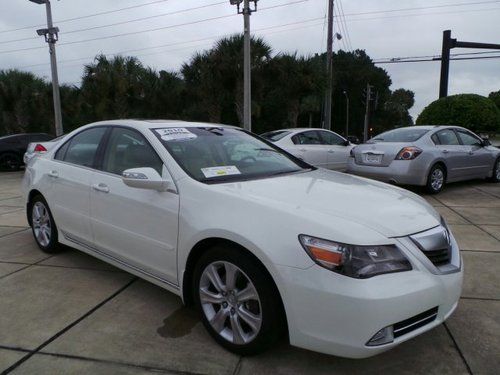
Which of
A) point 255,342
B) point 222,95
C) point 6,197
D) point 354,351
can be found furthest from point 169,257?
point 222,95

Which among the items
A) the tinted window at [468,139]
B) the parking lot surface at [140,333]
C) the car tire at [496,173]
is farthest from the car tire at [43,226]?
the car tire at [496,173]

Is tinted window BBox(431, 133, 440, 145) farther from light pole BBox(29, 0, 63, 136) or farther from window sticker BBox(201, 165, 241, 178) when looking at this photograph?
light pole BBox(29, 0, 63, 136)

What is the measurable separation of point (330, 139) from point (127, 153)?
8071 mm

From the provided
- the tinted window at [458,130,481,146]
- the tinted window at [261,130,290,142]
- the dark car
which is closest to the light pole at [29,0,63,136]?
the dark car

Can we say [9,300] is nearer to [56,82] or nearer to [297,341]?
[297,341]

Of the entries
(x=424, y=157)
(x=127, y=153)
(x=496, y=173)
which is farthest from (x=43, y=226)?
(x=496, y=173)

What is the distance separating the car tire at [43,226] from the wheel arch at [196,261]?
2.17 metres

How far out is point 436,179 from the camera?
28.1 feet

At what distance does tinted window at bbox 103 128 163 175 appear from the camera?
137 inches

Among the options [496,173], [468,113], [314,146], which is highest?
[468,113]

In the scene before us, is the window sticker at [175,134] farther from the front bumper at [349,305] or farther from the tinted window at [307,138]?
the tinted window at [307,138]

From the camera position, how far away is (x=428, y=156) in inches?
324

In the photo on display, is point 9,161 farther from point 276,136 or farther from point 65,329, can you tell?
point 65,329

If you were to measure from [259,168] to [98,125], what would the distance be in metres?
1.71
